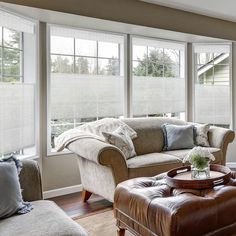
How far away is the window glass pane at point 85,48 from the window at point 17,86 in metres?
0.66

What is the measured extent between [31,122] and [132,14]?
1.96 m

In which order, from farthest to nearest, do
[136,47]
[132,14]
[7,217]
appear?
1. [136,47]
2. [132,14]
3. [7,217]

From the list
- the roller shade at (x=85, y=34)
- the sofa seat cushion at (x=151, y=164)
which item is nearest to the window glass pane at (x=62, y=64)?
the roller shade at (x=85, y=34)

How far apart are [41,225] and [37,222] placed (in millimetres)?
59

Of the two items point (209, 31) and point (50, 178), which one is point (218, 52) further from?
point (50, 178)

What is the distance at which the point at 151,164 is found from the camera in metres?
3.38

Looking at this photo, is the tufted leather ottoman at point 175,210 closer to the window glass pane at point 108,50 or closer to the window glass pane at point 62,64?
the window glass pane at point 62,64

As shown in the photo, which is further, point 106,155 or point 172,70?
point 172,70

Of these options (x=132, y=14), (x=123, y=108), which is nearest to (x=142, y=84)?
(x=123, y=108)

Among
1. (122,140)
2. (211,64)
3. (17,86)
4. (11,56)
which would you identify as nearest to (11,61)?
(11,56)

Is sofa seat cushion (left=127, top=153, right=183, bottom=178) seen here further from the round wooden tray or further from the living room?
the round wooden tray

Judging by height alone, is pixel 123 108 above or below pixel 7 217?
above

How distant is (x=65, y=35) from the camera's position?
401cm

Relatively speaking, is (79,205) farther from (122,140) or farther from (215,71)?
(215,71)
